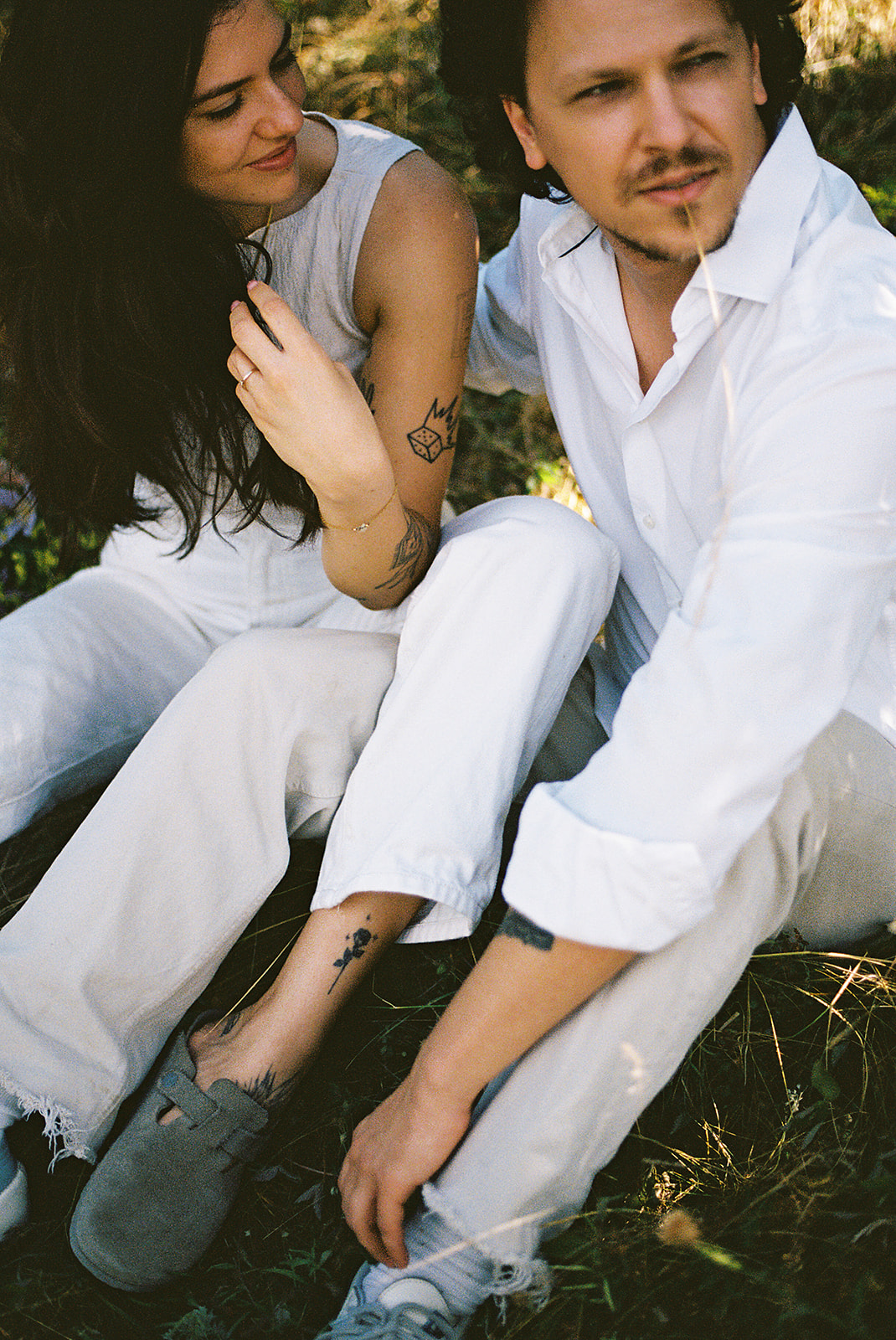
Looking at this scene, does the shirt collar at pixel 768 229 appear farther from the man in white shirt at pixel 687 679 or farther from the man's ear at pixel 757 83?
the man's ear at pixel 757 83

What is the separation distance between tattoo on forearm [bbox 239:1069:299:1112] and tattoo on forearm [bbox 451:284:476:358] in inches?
58.1

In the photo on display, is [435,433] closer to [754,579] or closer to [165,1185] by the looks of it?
[754,579]

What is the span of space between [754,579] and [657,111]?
830 millimetres

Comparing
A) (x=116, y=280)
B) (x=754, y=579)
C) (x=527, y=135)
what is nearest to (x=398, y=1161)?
(x=754, y=579)

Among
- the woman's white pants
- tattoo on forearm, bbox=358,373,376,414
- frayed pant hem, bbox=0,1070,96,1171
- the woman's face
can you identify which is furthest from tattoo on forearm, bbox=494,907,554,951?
the woman's face

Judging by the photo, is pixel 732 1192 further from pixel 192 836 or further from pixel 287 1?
pixel 287 1

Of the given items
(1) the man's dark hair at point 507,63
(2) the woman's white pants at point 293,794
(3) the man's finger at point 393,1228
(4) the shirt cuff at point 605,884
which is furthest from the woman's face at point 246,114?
(3) the man's finger at point 393,1228

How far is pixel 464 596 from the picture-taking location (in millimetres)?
1895

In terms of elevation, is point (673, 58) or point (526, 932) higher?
point (673, 58)

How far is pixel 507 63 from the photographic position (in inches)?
85.9

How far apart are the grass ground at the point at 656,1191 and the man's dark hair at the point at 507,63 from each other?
5.38 feet

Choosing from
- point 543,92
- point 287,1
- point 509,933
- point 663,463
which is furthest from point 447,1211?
point 287,1

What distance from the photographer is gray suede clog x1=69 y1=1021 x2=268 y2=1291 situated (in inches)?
72.6

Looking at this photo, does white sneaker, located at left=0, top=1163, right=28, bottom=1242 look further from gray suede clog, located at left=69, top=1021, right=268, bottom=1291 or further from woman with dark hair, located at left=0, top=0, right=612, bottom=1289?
gray suede clog, located at left=69, top=1021, right=268, bottom=1291
